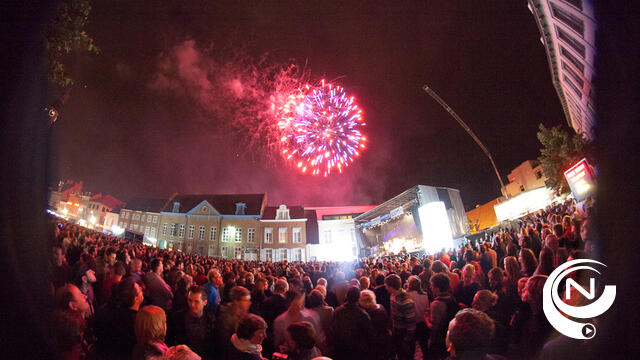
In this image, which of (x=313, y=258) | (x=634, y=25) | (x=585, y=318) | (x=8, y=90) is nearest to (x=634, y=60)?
(x=634, y=25)

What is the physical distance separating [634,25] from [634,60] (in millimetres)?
1460

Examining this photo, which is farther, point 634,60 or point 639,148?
point 634,60

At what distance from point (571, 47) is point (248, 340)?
89.1 ft

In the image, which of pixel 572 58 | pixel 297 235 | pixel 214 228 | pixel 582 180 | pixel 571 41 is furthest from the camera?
pixel 214 228

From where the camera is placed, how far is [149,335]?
252 centimetres

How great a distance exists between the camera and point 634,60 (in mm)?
9789

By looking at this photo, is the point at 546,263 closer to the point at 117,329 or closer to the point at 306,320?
the point at 306,320

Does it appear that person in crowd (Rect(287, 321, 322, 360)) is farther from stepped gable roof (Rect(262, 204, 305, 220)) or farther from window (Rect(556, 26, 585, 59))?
stepped gable roof (Rect(262, 204, 305, 220))

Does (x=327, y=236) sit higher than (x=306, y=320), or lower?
higher

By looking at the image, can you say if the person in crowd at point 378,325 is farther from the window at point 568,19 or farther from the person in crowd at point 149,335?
the window at point 568,19

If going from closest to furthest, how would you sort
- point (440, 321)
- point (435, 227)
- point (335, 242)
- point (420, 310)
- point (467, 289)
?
point (440, 321) → point (420, 310) → point (467, 289) → point (435, 227) → point (335, 242)

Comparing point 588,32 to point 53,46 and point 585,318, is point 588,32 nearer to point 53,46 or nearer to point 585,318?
point 585,318

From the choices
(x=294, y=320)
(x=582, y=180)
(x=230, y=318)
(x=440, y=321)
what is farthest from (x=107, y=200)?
(x=582, y=180)

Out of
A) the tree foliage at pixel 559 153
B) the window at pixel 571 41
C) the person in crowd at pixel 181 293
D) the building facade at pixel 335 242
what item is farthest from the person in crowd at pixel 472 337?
the building facade at pixel 335 242
